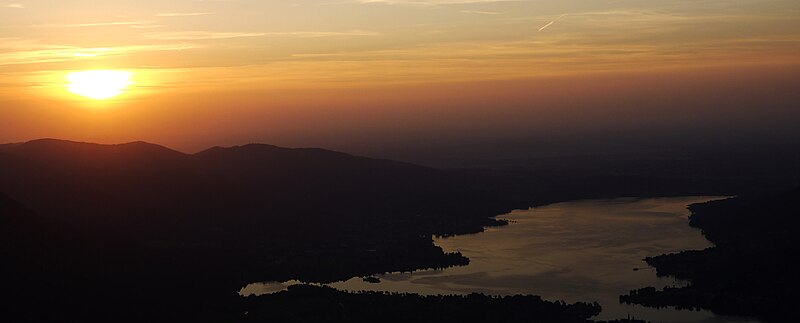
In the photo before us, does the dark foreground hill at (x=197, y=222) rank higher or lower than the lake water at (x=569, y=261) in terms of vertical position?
higher

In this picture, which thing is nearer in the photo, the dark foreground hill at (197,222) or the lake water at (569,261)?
the dark foreground hill at (197,222)

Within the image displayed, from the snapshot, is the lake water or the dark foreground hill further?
the lake water

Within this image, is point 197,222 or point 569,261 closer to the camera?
point 569,261

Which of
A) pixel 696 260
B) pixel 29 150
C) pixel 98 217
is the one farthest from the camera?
pixel 29 150

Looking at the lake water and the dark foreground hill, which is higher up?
the dark foreground hill

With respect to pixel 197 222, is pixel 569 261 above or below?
below

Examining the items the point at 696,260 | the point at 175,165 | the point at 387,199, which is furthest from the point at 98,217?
the point at 696,260

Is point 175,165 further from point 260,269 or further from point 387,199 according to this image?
point 260,269

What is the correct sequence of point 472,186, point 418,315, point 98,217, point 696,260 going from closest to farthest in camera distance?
point 418,315, point 696,260, point 98,217, point 472,186
